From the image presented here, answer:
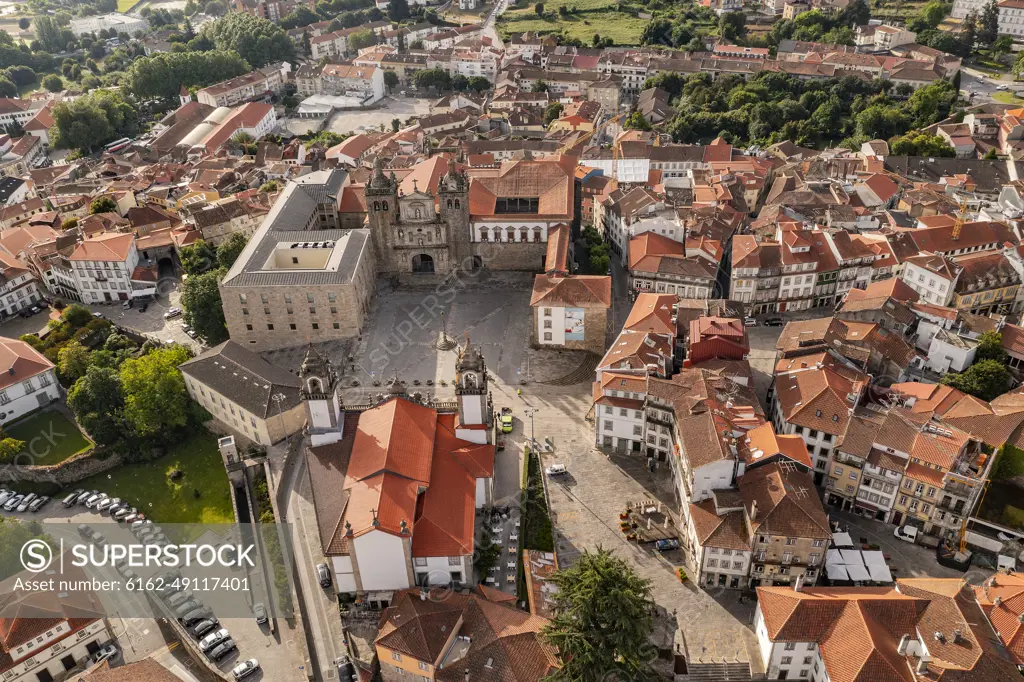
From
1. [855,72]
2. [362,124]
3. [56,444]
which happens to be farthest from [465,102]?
[56,444]

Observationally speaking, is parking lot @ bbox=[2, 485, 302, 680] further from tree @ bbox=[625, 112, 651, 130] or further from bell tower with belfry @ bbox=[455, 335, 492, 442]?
tree @ bbox=[625, 112, 651, 130]

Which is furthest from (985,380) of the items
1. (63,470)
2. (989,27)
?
(989,27)

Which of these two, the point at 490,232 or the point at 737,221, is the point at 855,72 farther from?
the point at 490,232

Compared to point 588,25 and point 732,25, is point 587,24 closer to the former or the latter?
point 588,25

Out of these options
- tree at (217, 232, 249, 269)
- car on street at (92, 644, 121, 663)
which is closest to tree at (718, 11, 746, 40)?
tree at (217, 232, 249, 269)

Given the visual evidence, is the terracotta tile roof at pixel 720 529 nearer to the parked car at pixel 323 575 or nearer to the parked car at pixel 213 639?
the parked car at pixel 323 575
